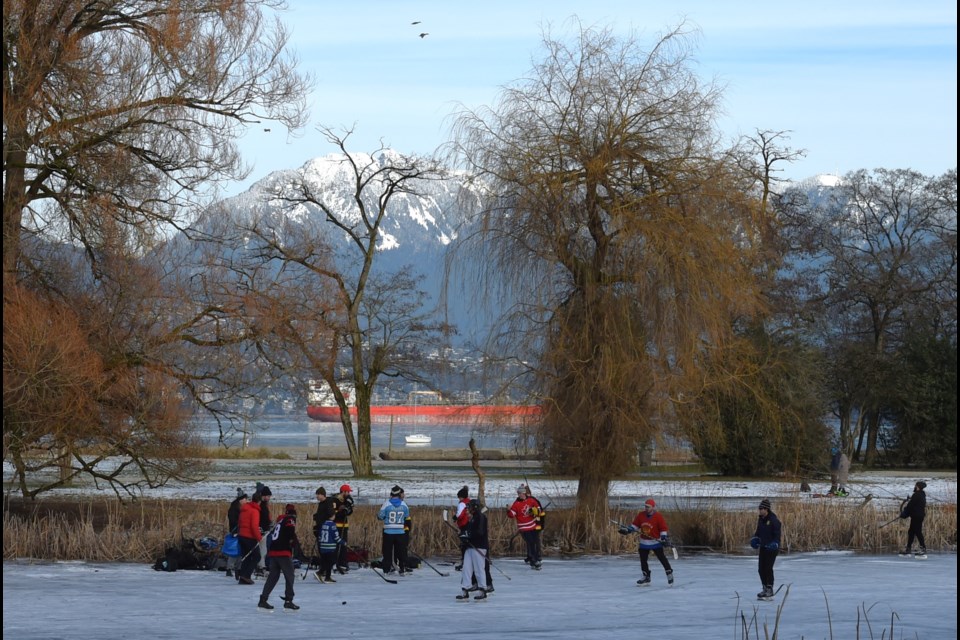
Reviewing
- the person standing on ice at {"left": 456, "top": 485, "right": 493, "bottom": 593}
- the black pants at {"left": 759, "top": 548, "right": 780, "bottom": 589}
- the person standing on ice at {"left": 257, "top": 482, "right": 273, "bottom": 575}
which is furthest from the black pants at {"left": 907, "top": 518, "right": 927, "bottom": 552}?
the person standing on ice at {"left": 257, "top": 482, "right": 273, "bottom": 575}

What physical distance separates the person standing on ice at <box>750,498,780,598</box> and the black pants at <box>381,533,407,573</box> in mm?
6117

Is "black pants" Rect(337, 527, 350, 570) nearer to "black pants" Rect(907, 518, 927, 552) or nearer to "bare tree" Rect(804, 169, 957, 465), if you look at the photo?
"black pants" Rect(907, 518, 927, 552)

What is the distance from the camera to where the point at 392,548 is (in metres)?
21.8

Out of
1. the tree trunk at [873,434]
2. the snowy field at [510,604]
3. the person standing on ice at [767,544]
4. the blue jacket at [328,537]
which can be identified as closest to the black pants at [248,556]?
the snowy field at [510,604]

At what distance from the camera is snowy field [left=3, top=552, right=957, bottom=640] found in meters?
15.0

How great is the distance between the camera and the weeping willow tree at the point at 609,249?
27562 millimetres

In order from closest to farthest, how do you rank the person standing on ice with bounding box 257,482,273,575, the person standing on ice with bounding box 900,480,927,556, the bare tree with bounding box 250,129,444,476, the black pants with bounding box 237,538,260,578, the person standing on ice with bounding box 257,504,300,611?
1. the person standing on ice with bounding box 257,504,300,611
2. the black pants with bounding box 237,538,260,578
3. the person standing on ice with bounding box 257,482,273,575
4. the person standing on ice with bounding box 900,480,927,556
5. the bare tree with bounding box 250,129,444,476

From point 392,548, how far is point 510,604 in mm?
4166

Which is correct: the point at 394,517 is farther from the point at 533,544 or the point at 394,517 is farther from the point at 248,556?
the point at 533,544

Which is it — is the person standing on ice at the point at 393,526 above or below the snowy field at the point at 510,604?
above

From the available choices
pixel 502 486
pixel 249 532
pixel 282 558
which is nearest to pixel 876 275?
pixel 502 486

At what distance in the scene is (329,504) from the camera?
2080 centimetres

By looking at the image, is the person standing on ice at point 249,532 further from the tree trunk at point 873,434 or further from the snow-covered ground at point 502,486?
the tree trunk at point 873,434

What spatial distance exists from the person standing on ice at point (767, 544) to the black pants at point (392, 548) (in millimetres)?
6117
